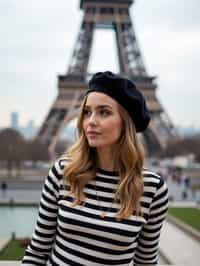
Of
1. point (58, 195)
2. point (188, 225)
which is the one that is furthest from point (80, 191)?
point (188, 225)

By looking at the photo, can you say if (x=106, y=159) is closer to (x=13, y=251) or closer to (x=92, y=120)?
(x=92, y=120)

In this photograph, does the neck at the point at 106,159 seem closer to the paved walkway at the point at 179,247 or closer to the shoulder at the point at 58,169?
the shoulder at the point at 58,169

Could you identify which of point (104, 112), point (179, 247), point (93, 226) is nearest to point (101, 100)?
point (104, 112)

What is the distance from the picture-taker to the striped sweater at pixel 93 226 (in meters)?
1.66

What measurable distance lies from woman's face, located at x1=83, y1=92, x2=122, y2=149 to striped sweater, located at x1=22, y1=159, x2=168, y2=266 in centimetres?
14

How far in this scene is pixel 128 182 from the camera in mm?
1720

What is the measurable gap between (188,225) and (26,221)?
4704 mm

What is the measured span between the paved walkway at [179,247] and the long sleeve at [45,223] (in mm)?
6623

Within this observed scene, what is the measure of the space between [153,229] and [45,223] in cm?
44

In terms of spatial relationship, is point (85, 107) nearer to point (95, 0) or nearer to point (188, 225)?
point (188, 225)

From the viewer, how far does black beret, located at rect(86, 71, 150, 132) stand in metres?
1.73

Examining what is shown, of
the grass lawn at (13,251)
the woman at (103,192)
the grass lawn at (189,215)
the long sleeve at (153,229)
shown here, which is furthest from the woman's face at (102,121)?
the grass lawn at (189,215)

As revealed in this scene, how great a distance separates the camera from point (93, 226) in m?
1.66

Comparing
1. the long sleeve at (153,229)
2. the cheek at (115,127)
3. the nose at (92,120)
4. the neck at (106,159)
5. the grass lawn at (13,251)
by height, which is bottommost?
the grass lawn at (13,251)
